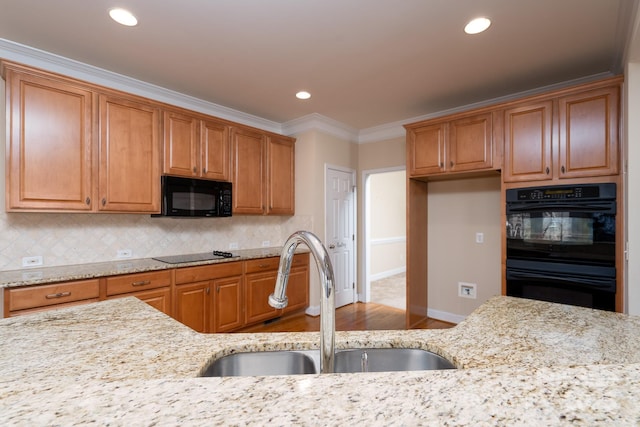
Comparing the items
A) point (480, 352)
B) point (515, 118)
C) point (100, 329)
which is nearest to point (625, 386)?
point (480, 352)

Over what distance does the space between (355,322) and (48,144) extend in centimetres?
353

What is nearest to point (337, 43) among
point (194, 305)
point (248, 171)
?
point (248, 171)

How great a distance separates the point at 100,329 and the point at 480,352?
118 centimetres

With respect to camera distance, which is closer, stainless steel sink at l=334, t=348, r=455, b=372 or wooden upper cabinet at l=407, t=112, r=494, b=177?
stainless steel sink at l=334, t=348, r=455, b=372

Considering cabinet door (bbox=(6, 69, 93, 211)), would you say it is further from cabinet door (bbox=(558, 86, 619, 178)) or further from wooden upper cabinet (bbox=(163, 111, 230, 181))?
cabinet door (bbox=(558, 86, 619, 178))

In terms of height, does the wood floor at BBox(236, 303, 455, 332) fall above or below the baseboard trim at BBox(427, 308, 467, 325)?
below

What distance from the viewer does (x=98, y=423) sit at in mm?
455

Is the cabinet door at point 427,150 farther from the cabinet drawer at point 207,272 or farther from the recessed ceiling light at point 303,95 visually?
the cabinet drawer at point 207,272

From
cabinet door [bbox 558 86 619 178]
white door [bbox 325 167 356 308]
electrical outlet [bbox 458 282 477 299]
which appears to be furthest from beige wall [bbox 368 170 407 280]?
cabinet door [bbox 558 86 619 178]

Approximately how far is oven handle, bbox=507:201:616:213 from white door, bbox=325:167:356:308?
2184 mm

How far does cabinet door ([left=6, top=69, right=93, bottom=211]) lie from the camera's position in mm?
2320

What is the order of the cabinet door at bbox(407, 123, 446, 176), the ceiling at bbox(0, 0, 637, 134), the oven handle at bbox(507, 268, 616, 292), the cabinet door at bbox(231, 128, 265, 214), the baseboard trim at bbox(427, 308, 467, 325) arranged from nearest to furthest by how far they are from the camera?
the ceiling at bbox(0, 0, 637, 134)
the oven handle at bbox(507, 268, 616, 292)
the cabinet door at bbox(407, 123, 446, 176)
the cabinet door at bbox(231, 128, 265, 214)
the baseboard trim at bbox(427, 308, 467, 325)

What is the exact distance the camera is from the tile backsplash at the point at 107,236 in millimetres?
2594

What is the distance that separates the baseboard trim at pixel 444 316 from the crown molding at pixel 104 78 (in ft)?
11.4
